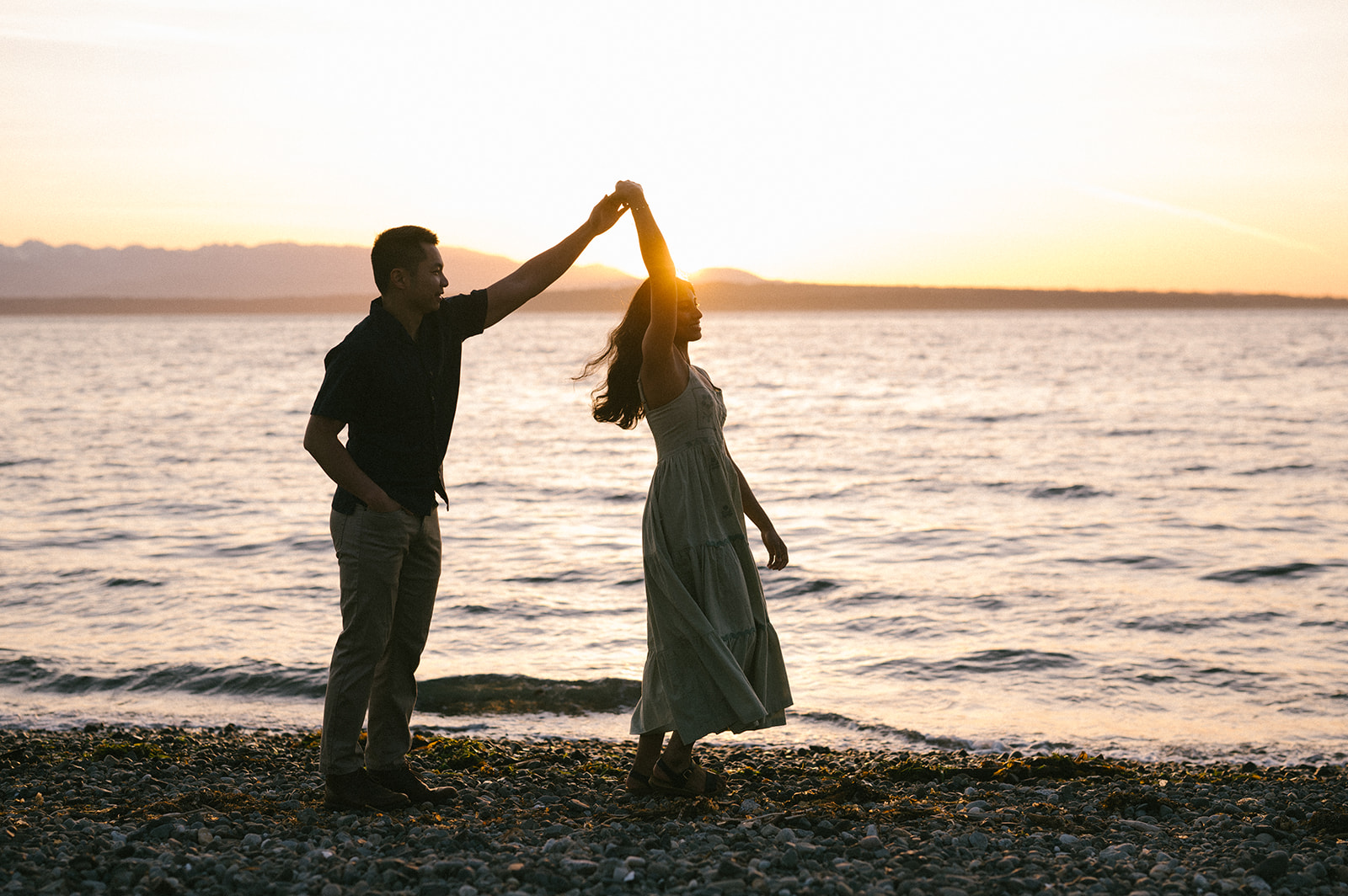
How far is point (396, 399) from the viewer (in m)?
4.38

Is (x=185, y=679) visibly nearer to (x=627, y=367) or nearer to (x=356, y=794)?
(x=356, y=794)

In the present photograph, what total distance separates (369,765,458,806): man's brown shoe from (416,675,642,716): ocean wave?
3.33 meters

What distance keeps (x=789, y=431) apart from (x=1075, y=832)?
87.5ft

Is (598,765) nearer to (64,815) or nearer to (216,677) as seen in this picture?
(64,815)

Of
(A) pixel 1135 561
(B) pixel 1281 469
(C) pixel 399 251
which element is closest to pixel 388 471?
(C) pixel 399 251

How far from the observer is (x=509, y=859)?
4.08 meters

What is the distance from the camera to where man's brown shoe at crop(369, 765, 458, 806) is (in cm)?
483

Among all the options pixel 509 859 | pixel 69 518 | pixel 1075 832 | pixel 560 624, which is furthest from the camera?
pixel 69 518

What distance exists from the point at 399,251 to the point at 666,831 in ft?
8.33

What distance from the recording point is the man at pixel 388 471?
431 cm

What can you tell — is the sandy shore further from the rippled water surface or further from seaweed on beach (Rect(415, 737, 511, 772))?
the rippled water surface

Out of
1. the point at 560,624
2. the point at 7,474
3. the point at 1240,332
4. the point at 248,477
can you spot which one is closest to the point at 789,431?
the point at 248,477

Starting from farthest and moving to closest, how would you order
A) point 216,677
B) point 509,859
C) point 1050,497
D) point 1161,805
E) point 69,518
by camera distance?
point 1050,497, point 69,518, point 216,677, point 1161,805, point 509,859

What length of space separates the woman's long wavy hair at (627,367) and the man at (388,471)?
1.24ft
